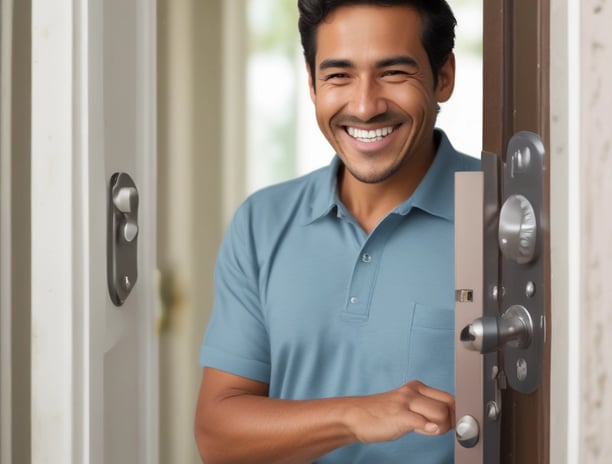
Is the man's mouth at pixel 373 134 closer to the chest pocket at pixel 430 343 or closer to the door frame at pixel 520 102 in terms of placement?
the chest pocket at pixel 430 343

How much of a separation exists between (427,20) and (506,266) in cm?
74

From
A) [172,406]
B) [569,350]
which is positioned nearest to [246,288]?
[569,350]

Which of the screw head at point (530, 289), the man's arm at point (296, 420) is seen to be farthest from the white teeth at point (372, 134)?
the screw head at point (530, 289)

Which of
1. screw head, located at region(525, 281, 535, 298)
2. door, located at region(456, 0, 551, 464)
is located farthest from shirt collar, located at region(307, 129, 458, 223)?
screw head, located at region(525, 281, 535, 298)

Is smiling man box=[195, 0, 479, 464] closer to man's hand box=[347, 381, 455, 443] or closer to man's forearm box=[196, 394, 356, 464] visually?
man's forearm box=[196, 394, 356, 464]

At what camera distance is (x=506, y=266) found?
2.19 ft

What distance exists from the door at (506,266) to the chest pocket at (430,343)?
48 cm

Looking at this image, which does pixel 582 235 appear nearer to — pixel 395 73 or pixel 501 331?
pixel 501 331

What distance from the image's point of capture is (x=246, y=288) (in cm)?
137

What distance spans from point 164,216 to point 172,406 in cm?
57

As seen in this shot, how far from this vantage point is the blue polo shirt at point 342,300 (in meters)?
1.25

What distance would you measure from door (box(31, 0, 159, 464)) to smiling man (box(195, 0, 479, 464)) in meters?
0.34

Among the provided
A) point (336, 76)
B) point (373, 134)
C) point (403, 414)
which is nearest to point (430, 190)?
point (373, 134)

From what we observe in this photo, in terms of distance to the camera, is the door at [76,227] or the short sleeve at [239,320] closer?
the door at [76,227]
